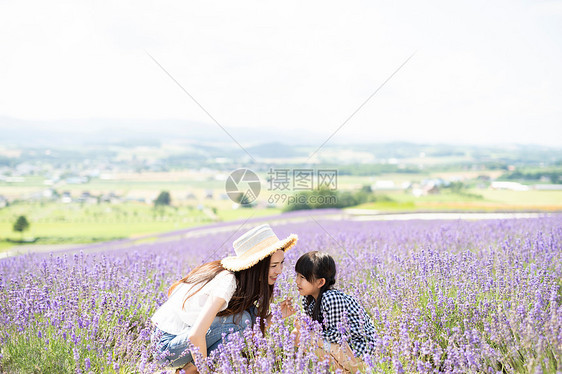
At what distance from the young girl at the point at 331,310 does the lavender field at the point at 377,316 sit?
0.39 ft

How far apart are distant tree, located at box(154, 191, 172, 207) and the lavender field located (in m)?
10.7

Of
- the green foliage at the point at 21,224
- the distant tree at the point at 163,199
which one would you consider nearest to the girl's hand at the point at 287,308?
the green foliage at the point at 21,224

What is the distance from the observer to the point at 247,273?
2365 mm

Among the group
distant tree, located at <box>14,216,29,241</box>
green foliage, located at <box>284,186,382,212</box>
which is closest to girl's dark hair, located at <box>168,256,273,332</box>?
green foliage, located at <box>284,186,382,212</box>

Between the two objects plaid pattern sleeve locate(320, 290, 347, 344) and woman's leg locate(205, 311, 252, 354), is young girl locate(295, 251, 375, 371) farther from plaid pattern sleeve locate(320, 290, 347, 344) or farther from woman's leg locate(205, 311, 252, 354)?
woman's leg locate(205, 311, 252, 354)

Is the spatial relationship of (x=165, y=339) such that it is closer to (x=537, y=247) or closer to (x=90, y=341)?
(x=90, y=341)

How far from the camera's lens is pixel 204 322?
2.13 m

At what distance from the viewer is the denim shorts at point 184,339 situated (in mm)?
2266

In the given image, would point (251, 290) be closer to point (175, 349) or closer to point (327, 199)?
point (175, 349)

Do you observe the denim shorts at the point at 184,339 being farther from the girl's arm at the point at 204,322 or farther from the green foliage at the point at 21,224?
the green foliage at the point at 21,224

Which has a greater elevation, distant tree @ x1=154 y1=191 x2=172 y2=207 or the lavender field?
the lavender field

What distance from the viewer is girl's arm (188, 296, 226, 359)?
2.10 m

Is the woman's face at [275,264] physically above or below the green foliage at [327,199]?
above

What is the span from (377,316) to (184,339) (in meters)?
0.96
